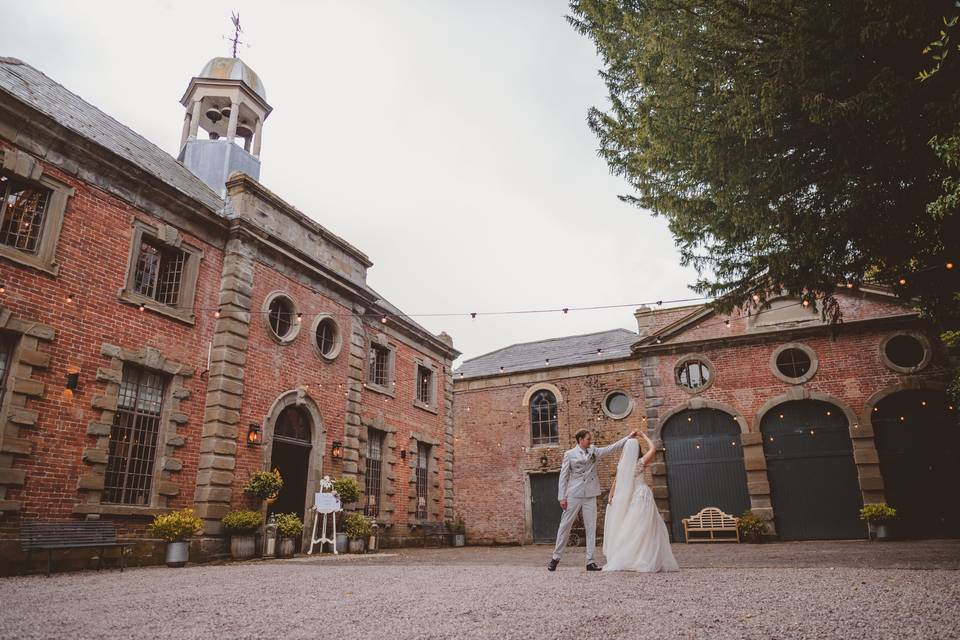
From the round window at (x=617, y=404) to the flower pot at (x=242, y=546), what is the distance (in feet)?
42.8

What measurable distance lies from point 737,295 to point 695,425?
438 inches

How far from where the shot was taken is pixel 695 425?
18094 millimetres

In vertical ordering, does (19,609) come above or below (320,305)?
below

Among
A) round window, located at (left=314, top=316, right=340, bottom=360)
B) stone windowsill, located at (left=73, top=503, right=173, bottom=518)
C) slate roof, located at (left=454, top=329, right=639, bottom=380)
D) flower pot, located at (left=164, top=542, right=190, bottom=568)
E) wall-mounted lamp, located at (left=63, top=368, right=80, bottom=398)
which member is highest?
slate roof, located at (left=454, top=329, right=639, bottom=380)

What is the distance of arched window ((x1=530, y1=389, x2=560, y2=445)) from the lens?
21172 mm

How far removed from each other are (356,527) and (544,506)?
9.57m

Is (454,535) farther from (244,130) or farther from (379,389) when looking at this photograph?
(244,130)

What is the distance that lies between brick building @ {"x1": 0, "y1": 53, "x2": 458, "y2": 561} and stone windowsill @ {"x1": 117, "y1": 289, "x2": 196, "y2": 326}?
3 cm

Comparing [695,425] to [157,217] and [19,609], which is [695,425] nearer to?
[157,217]

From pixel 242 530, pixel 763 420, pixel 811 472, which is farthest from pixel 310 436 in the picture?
pixel 811 472

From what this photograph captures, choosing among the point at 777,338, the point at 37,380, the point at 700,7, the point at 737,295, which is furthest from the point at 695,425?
the point at 37,380

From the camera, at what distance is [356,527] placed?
41.7 feet

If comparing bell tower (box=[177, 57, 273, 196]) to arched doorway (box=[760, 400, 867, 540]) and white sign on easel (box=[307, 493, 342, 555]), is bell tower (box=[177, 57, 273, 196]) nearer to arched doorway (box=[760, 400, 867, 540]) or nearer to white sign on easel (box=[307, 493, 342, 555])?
white sign on easel (box=[307, 493, 342, 555])

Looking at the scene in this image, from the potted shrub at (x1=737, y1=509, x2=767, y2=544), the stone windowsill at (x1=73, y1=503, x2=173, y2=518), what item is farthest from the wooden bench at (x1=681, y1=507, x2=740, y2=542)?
the stone windowsill at (x1=73, y1=503, x2=173, y2=518)
